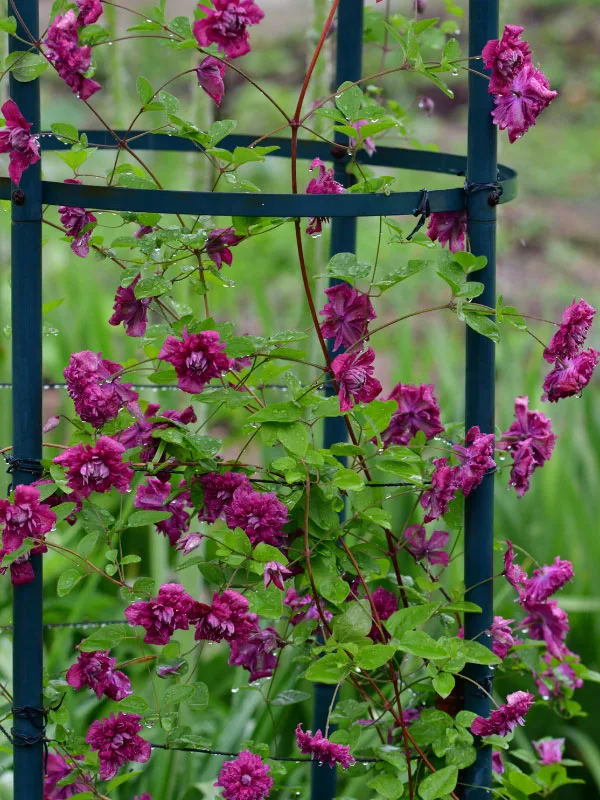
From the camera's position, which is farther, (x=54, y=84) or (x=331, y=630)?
(x=54, y=84)

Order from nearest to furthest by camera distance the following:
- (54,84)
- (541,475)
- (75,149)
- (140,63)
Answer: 1. (75,149)
2. (541,475)
3. (140,63)
4. (54,84)

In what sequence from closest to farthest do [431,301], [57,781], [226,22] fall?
[226,22]
[57,781]
[431,301]

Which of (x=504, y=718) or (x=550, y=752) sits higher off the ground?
(x=504, y=718)

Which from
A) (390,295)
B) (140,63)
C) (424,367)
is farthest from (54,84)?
(424,367)

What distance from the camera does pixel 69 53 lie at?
35.1 inches

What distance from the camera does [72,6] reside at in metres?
0.91

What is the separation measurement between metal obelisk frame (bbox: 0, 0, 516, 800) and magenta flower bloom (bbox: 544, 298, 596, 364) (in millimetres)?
73

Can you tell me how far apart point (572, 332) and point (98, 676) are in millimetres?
543

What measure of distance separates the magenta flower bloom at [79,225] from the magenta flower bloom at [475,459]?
0.40 metres

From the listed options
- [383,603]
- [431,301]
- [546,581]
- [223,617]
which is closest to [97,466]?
[223,617]

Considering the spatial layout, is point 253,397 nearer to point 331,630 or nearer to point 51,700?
point 331,630

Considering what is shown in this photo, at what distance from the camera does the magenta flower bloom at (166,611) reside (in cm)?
87

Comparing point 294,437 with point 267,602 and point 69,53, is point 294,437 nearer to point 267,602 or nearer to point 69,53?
point 267,602

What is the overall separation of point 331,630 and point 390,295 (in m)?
2.99
